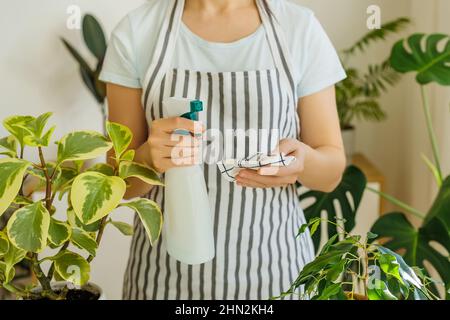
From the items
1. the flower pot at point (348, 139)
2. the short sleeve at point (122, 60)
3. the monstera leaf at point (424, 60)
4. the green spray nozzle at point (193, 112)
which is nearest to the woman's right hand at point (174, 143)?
the green spray nozzle at point (193, 112)

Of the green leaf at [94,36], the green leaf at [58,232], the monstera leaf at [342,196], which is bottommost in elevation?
the monstera leaf at [342,196]

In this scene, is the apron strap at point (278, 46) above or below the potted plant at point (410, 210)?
above

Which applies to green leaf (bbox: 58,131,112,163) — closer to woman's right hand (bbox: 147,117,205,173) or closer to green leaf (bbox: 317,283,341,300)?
woman's right hand (bbox: 147,117,205,173)

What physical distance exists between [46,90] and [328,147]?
0.44 m

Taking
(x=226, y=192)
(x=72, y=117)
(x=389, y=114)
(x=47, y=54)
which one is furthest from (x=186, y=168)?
(x=389, y=114)

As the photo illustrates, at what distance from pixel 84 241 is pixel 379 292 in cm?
28

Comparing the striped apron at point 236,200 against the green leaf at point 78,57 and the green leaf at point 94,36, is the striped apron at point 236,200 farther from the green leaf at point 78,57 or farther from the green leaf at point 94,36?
the green leaf at point 78,57

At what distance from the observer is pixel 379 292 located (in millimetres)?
539

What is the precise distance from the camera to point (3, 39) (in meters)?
0.89

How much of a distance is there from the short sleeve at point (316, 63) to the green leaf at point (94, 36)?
1.09 ft

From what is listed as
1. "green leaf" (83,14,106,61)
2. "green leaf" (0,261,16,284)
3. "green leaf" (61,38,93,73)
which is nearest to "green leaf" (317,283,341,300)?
"green leaf" (0,261,16,284)

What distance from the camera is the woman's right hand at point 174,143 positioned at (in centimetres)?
67
